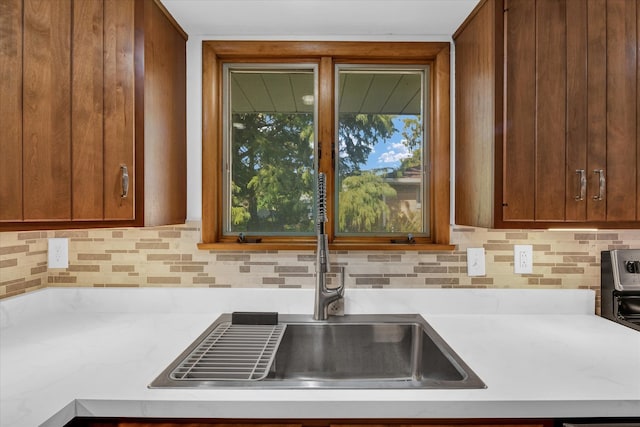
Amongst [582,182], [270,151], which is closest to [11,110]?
[270,151]

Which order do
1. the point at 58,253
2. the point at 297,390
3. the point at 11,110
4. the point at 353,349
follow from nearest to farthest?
the point at 297,390 < the point at 11,110 < the point at 353,349 < the point at 58,253

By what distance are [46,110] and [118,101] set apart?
0.21 m

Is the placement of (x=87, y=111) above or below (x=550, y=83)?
below

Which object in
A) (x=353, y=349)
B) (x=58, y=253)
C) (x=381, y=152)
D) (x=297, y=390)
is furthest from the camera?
(x=381, y=152)

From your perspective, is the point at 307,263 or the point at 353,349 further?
the point at 307,263

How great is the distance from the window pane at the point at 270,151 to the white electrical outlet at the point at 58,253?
0.72 meters

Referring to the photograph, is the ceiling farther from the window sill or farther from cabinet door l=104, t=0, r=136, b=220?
the window sill

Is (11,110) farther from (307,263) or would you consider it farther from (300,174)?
(307,263)

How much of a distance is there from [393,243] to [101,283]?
1362 mm

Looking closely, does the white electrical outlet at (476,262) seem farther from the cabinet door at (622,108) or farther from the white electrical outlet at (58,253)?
the white electrical outlet at (58,253)

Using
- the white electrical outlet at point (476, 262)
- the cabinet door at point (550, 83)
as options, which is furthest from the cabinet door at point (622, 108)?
the white electrical outlet at point (476, 262)

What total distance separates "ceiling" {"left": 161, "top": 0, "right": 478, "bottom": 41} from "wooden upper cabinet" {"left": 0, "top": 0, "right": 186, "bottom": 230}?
9.1 inches

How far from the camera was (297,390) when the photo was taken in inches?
36.7

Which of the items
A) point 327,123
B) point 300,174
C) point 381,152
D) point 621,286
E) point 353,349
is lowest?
point 353,349
